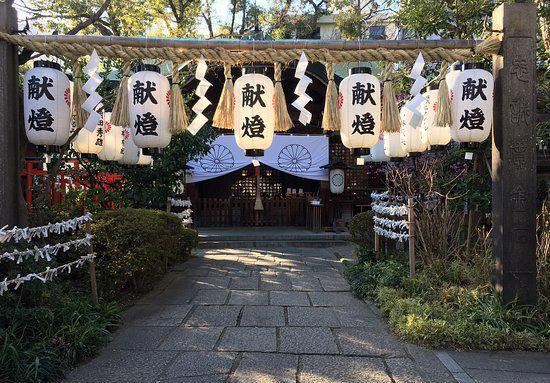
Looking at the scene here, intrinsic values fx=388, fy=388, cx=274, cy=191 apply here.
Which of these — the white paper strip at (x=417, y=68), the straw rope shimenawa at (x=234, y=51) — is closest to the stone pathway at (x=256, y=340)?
the white paper strip at (x=417, y=68)

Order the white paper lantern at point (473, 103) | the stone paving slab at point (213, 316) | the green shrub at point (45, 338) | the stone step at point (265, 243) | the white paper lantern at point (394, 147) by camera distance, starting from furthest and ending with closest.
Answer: the stone step at point (265, 243)
the white paper lantern at point (394, 147)
the stone paving slab at point (213, 316)
the white paper lantern at point (473, 103)
the green shrub at point (45, 338)

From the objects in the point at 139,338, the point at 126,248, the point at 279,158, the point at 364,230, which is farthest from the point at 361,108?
the point at 279,158

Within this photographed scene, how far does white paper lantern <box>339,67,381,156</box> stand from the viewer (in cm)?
456

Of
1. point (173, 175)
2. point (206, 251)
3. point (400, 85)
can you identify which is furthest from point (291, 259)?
point (400, 85)

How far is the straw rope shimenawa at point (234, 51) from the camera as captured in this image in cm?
457

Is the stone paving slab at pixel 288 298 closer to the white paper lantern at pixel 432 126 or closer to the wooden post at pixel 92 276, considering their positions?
the wooden post at pixel 92 276

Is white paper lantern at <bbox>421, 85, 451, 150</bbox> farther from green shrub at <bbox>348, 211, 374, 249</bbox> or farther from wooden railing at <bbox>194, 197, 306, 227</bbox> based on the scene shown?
wooden railing at <bbox>194, 197, 306, 227</bbox>

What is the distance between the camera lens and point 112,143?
6.27 meters

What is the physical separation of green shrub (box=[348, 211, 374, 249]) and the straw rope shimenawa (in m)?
4.51

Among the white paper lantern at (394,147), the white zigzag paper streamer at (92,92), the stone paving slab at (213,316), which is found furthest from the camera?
the white paper lantern at (394,147)

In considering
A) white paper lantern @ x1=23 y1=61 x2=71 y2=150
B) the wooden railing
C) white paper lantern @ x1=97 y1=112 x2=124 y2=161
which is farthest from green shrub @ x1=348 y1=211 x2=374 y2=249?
white paper lantern @ x1=23 y1=61 x2=71 y2=150

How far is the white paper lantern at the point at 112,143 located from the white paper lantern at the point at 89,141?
8.0 inches

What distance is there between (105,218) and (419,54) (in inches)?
200

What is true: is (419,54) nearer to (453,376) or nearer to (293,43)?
(293,43)
